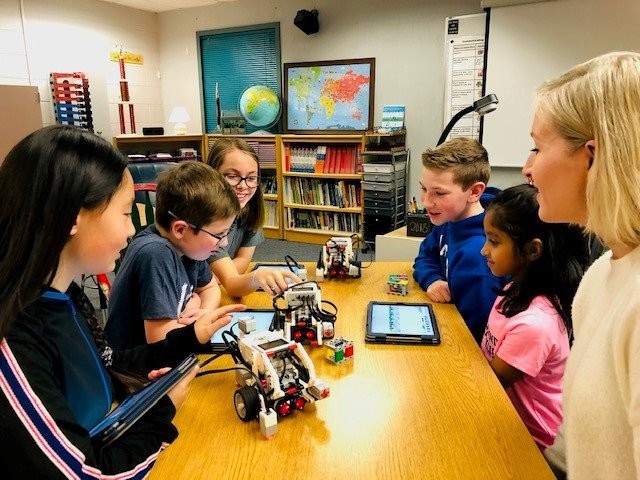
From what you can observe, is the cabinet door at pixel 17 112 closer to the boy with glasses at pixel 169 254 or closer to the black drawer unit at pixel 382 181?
the black drawer unit at pixel 382 181

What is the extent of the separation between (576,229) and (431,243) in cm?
78

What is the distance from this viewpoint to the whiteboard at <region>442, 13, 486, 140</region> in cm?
394

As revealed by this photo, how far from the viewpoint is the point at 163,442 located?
2.78 ft

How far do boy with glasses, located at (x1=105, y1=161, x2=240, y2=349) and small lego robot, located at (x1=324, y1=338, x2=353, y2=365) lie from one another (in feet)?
1.39

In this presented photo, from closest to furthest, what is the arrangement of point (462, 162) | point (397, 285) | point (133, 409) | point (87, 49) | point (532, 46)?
point (133, 409) → point (397, 285) → point (462, 162) → point (532, 46) → point (87, 49)

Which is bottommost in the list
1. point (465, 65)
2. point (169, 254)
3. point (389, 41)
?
point (169, 254)

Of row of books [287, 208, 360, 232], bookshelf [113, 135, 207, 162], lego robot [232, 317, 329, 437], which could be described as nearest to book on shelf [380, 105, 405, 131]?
row of books [287, 208, 360, 232]

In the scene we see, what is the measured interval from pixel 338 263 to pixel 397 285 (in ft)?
→ 0.86

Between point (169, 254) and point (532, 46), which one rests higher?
point (532, 46)

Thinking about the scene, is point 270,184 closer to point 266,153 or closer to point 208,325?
point 266,153

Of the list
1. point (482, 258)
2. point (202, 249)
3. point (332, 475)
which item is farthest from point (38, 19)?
point (332, 475)

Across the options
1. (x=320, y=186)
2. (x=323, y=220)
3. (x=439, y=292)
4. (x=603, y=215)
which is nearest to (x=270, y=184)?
(x=320, y=186)

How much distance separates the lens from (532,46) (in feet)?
12.2

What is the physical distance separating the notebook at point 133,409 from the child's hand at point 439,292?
0.96m
